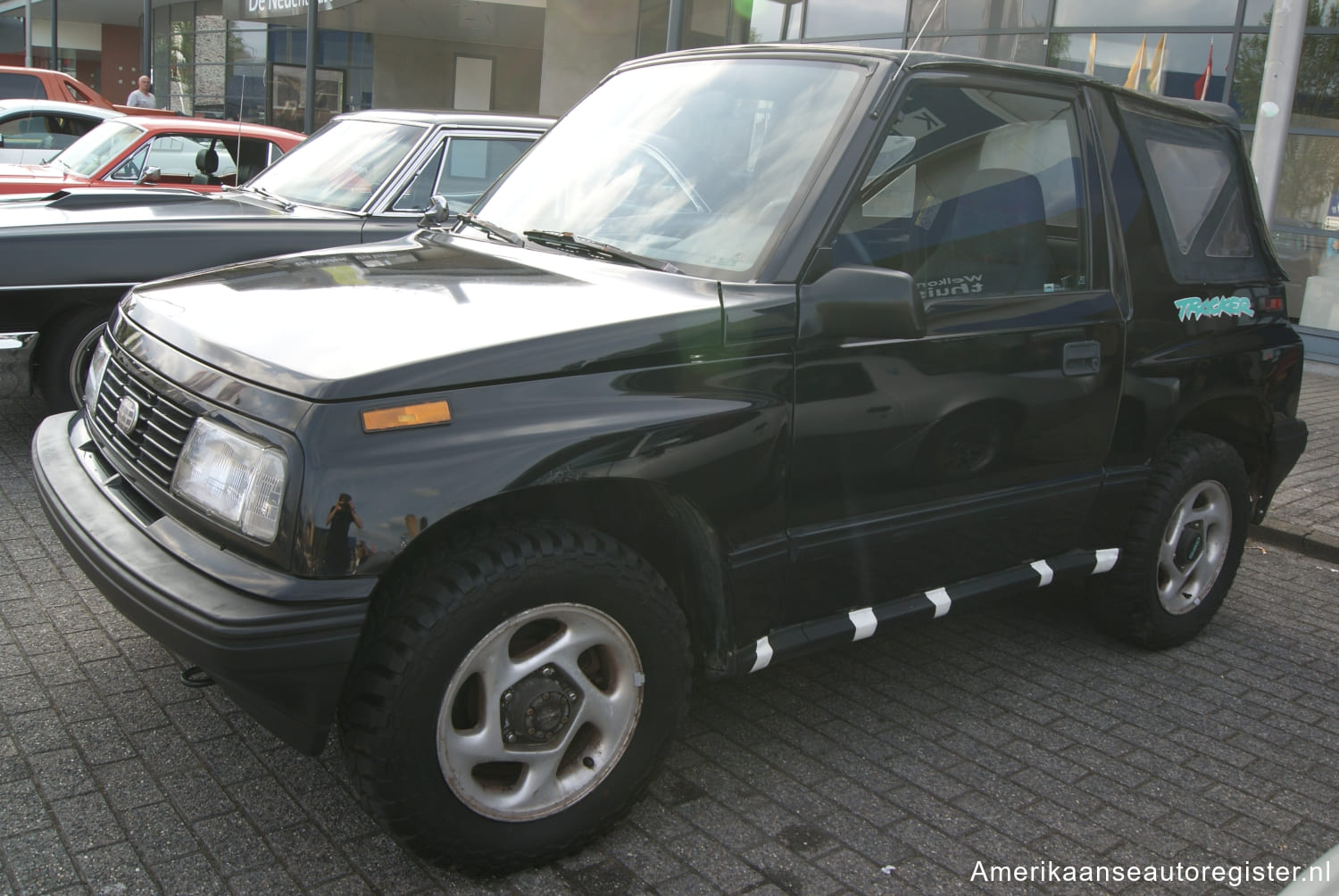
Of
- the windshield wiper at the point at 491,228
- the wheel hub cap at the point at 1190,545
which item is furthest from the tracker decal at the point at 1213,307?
the windshield wiper at the point at 491,228

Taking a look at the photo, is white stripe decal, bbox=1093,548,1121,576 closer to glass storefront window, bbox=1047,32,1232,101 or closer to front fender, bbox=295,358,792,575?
front fender, bbox=295,358,792,575

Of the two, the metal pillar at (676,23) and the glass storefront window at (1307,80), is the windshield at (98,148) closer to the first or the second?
the metal pillar at (676,23)

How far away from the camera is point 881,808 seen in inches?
120

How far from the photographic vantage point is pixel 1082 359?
3.54 metres

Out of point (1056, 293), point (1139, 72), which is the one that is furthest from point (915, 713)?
point (1139, 72)

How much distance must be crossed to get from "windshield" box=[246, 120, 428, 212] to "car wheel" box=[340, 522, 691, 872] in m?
4.48

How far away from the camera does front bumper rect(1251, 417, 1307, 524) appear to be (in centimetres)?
442

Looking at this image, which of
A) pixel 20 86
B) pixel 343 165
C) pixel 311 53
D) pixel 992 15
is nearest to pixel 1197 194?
pixel 343 165

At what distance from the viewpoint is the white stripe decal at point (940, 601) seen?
3336 millimetres

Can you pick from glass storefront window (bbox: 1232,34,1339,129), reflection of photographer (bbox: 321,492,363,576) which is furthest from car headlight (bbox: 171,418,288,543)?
glass storefront window (bbox: 1232,34,1339,129)

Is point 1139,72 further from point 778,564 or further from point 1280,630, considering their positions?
point 778,564

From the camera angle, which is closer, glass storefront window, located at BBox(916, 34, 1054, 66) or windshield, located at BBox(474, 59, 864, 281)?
windshield, located at BBox(474, 59, 864, 281)

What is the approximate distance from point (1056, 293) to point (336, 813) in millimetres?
2547

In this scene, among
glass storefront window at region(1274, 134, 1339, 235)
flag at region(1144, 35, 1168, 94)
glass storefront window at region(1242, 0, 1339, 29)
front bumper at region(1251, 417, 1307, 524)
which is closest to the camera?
front bumper at region(1251, 417, 1307, 524)
